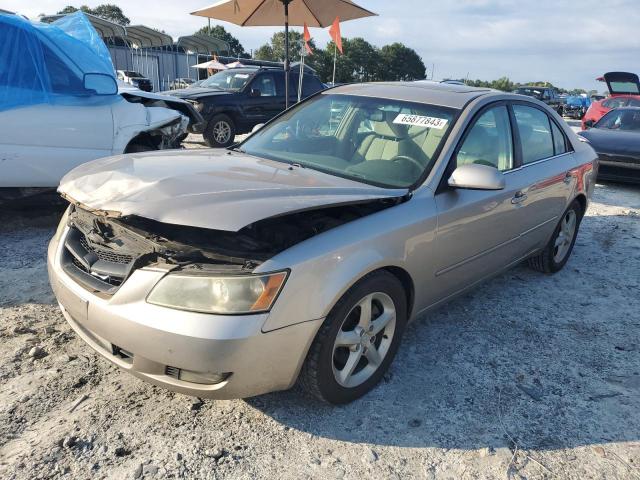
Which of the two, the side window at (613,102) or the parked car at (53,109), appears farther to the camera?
the side window at (613,102)

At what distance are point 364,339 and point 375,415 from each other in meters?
0.38

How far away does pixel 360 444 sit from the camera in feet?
7.84

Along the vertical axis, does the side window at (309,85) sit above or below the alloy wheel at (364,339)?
above

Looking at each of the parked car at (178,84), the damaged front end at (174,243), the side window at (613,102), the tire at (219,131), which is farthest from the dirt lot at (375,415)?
the parked car at (178,84)

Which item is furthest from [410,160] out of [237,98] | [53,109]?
[237,98]

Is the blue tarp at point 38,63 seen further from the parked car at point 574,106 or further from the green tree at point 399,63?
the green tree at point 399,63

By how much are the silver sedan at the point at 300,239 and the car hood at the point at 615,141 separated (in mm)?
5918

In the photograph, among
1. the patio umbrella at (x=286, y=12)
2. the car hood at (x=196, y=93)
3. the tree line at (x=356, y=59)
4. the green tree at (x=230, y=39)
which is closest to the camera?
the patio umbrella at (x=286, y=12)

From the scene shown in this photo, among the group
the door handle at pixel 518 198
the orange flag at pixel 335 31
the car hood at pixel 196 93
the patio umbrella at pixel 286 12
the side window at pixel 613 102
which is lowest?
the door handle at pixel 518 198

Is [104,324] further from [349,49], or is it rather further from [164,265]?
[349,49]

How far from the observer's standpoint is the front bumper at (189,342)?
6.73 feet

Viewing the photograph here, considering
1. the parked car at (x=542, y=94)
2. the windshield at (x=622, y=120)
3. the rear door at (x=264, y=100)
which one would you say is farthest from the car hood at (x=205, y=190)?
the parked car at (x=542, y=94)

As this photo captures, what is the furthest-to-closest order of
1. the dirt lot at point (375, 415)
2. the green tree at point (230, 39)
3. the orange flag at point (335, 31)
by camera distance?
the green tree at point (230, 39) < the orange flag at point (335, 31) < the dirt lot at point (375, 415)

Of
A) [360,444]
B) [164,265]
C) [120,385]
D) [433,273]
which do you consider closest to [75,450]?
[120,385]
